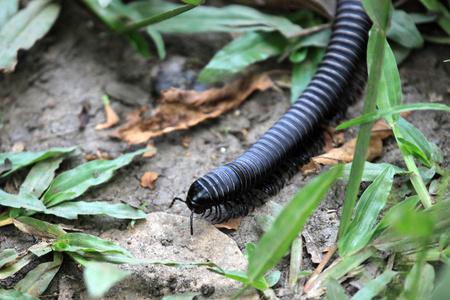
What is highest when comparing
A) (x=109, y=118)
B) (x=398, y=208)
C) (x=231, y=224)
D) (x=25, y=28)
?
(x=25, y=28)

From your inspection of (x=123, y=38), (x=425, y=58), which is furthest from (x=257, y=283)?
(x=123, y=38)

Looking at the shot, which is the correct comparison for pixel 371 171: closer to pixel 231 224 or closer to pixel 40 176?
pixel 231 224

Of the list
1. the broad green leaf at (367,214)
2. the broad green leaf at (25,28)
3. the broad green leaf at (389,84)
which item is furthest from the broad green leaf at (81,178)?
the broad green leaf at (389,84)

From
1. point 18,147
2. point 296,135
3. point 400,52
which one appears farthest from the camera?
point 400,52

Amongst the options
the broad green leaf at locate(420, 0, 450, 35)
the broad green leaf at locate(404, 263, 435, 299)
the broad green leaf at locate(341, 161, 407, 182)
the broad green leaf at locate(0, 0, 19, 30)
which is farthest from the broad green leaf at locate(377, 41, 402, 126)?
the broad green leaf at locate(0, 0, 19, 30)

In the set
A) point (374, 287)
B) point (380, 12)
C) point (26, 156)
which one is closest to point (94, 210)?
point (26, 156)

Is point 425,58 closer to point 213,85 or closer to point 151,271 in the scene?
point 213,85

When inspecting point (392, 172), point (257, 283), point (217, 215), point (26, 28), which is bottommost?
point (217, 215)

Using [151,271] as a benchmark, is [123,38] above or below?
above
